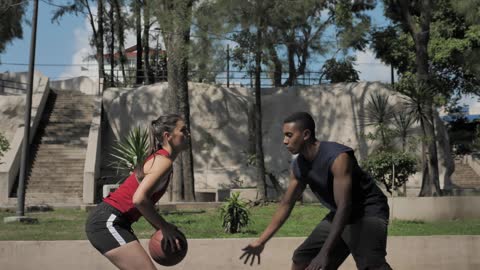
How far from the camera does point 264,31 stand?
1584 cm

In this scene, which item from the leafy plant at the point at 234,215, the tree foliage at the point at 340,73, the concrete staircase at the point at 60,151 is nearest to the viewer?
the leafy plant at the point at 234,215

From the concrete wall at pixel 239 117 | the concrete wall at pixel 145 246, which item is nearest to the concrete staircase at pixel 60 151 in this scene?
the concrete wall at pixel 239 117

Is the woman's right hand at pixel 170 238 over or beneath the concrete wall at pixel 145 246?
over

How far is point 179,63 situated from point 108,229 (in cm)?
1346

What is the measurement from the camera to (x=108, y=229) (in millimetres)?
4297

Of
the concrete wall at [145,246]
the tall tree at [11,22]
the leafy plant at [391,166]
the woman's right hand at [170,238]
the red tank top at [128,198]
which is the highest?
the tall tree at [11,22]

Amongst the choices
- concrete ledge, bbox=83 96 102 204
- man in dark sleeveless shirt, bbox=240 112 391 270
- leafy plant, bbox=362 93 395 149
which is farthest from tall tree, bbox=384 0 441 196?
man in dark sleeveless shirt, bbox=240 112 391 270

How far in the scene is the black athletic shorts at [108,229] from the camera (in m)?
4.29

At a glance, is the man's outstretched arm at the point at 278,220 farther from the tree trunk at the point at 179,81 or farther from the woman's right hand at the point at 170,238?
the tree trunk at the point at 179,81

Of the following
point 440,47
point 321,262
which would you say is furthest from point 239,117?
point 321,262

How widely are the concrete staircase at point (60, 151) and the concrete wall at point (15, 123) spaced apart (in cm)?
49

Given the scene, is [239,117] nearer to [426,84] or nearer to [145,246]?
[426,84]

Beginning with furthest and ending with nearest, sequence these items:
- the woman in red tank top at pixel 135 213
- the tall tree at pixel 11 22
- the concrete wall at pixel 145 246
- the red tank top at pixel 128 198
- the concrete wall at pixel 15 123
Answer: the tall tree at pixel 11 22, the concrete wall at pixel 15 123, the concrete wall at pixel 145 246, the red tank top at pixel 128 198, the woman in red tank top at pixel 135 213

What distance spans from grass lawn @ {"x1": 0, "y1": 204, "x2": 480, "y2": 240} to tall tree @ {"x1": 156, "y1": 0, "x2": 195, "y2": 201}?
9.06ft
